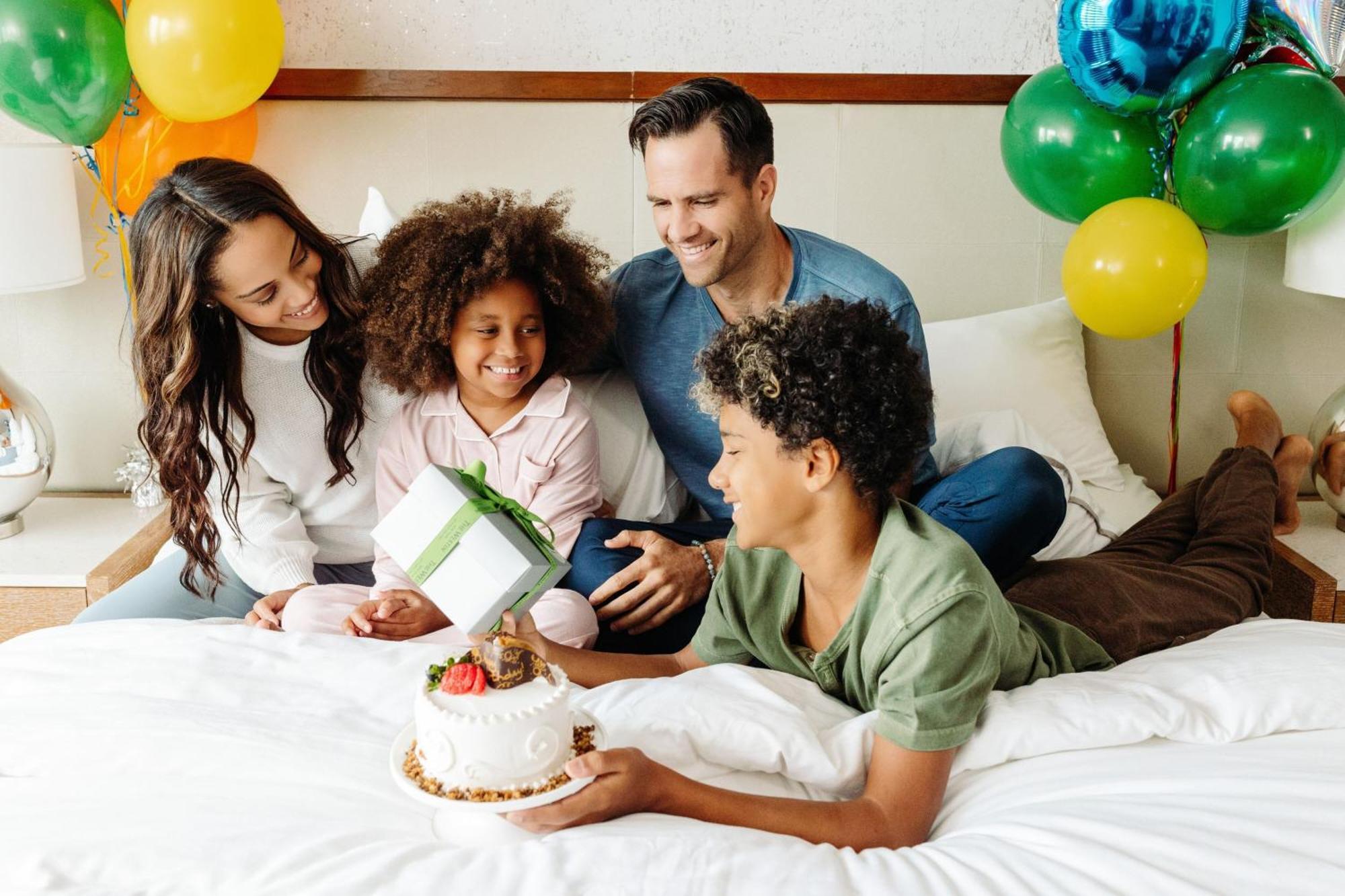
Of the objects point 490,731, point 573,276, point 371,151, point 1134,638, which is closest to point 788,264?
point 573,276

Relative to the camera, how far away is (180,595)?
1929 mm

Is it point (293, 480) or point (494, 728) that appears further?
point (293, 480)

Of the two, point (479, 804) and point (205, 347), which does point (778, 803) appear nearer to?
point (479, 804)

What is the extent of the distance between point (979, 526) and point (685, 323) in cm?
63

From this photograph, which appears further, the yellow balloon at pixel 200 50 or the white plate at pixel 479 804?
the yellow balloon at pixel 200 50

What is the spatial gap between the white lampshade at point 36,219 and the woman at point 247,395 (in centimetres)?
54

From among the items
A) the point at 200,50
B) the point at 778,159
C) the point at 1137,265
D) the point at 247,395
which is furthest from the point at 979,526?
the point at 200,50

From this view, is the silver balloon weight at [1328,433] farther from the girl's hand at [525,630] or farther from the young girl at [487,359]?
the girl's hand at [525,630]

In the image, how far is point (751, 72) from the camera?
8.02 ft

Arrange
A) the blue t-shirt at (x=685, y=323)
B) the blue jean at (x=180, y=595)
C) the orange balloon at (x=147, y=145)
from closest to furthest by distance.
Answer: the blue jean at (x=180, y=595)
the blue t-shirt at (x=685, y=323)
the orange balloon at (x=147, y=145)

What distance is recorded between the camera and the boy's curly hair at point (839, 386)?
1.31 meters

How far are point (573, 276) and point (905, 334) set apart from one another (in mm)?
708

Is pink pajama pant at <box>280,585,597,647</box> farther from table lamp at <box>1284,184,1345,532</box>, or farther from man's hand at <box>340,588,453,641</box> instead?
table lamp at <box>1284,184,1345,532</box>

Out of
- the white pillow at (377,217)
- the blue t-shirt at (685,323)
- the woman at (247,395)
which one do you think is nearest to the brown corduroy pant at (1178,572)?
the blue t-shirt at (685,323)
